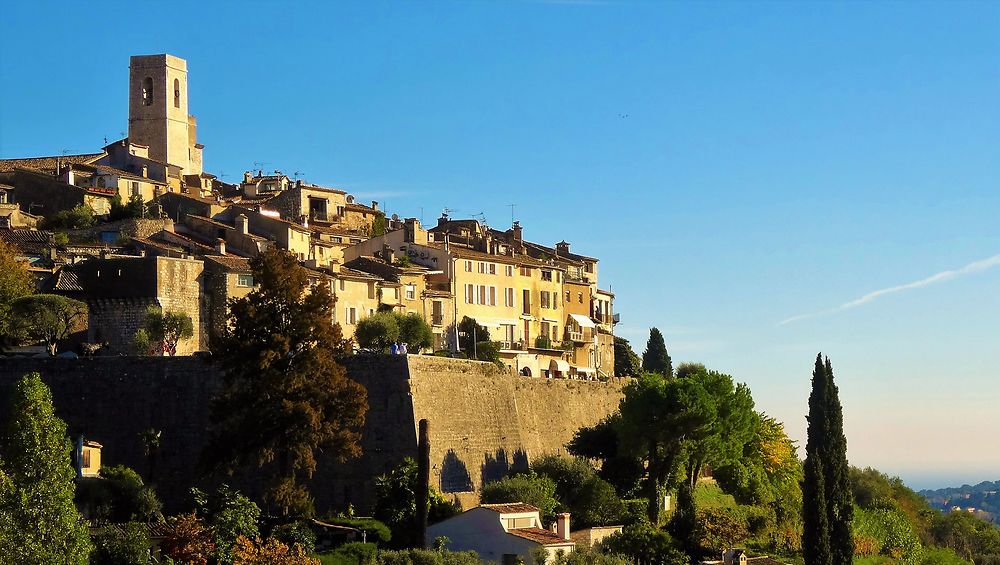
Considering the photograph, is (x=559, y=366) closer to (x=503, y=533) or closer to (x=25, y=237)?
(x=25, y=237)

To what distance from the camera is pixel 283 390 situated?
4878 centimetres

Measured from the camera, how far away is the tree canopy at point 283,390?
48781 mm

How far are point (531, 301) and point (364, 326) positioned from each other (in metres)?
16.0

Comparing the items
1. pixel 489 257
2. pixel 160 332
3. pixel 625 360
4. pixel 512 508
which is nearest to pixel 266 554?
pixel 512 508

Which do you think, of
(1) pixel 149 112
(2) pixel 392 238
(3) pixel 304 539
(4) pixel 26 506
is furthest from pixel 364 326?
(1) pixel 149 112

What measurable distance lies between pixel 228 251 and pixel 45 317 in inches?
479

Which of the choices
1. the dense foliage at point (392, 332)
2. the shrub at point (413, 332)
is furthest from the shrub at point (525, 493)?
the shrub at point (413, 332)

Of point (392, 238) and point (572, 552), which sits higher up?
point (392, 238)

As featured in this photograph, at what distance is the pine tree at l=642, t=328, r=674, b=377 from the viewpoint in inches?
3622

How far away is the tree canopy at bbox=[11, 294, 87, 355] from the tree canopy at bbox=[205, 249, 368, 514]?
12293mm

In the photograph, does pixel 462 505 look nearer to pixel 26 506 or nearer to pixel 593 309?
pixel 26 506

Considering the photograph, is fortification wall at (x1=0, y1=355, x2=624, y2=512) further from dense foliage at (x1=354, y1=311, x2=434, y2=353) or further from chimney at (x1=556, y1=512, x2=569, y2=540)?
dense foliage at (x1=354, y1=311, x2=434, y2=353)

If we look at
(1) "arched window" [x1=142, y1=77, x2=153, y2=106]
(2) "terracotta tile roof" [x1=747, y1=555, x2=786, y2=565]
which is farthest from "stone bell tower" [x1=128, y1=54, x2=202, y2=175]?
(2) "terracotta tile roof" [x1=747, y1=555, x2=786, y2=565]

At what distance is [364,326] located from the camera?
220 feet
